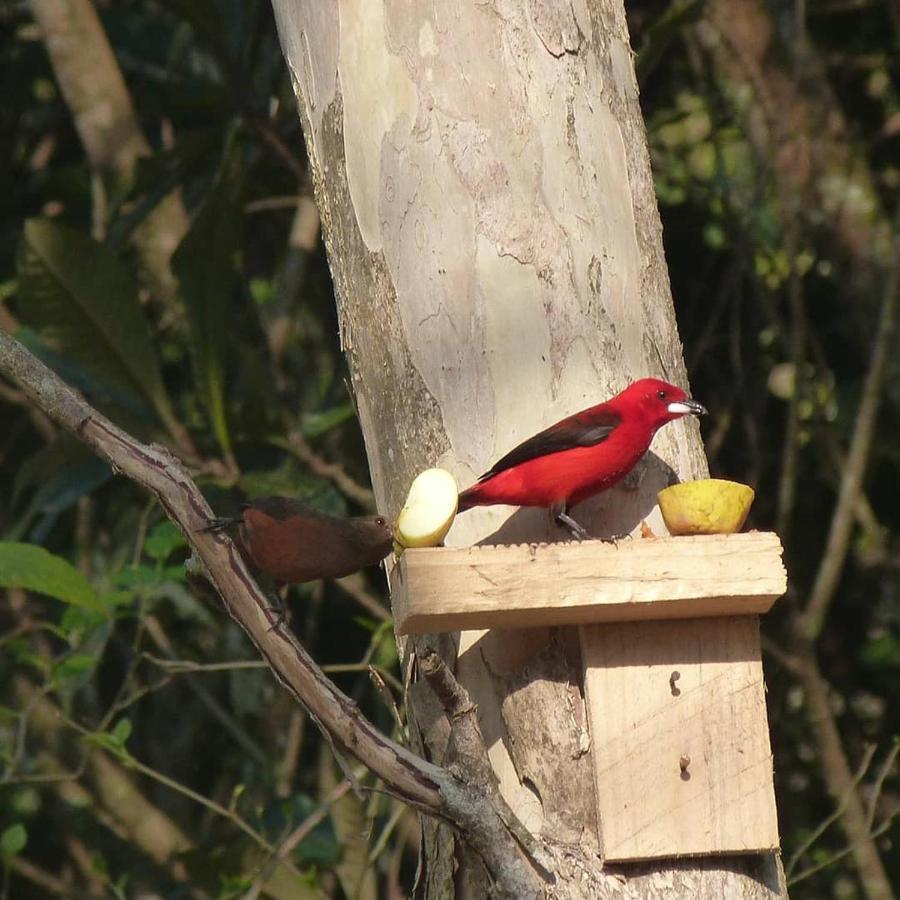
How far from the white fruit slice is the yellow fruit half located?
33 centimetres

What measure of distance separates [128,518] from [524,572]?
11.2 ft

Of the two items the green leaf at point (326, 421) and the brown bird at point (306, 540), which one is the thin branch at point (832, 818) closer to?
the brown bird at point (306, 540)

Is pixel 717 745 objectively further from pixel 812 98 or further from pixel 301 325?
pixel 301 325

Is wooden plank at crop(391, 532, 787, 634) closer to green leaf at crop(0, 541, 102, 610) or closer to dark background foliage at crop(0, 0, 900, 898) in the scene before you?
green leaf at crop(0, 541, 102, 610)

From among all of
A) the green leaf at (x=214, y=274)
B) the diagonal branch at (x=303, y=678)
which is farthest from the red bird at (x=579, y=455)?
the green leaf at (x=214, y=274)

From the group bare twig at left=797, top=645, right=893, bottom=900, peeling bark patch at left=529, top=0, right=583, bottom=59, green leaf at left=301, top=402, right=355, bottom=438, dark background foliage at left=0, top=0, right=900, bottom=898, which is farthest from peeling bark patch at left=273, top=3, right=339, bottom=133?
bare twig at left=797, top=645, right=893, bottom=900

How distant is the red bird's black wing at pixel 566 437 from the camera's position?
7.69 ft

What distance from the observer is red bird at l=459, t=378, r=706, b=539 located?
2.35m

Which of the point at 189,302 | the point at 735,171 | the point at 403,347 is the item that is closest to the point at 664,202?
the point at 735,171

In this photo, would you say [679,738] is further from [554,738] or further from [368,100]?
[368,100]

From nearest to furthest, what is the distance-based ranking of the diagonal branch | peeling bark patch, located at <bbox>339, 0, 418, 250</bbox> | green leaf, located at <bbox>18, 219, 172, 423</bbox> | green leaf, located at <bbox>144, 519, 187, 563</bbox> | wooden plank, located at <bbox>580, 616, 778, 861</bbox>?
1. the diagonal branch
2. wooden plank, located at <bbox>580, 616, 778, 861</bbox>
3. peeling bark patch, located at <bbox>339, 0, 418, 250</bbox>
4. green leaf, located at <bbox>144, 519, 187, 563</bbox>
5. green leaf, located at <bbox>18, 219, 172, 423</bbox>

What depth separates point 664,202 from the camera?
18.3ft

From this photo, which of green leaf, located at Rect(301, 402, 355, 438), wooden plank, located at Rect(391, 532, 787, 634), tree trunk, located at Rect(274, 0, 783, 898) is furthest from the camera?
green leaf, located at Rect(301, 402, 355, 438)

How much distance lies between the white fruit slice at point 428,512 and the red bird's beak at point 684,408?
16.3 inches
